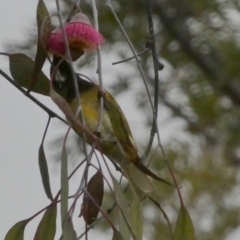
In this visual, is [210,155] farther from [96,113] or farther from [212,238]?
[96,113]

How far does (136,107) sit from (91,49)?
47.5 inches

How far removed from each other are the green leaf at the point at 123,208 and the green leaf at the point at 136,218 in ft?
0.12

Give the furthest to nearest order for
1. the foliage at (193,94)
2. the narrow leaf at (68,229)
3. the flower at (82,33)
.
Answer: the foliage at (193,94) < the flower at (82,33) < the narrow leaf at (68,229)

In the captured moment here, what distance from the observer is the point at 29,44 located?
181 cm

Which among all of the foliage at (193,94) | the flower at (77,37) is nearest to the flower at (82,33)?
the flower at (77,37)

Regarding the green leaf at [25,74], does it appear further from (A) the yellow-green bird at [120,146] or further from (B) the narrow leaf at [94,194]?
(B) the narrow leaf at [94,194]

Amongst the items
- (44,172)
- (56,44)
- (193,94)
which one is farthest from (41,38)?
(193,94)

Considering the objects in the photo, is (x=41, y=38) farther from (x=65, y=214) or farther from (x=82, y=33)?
(x=65, y=214)

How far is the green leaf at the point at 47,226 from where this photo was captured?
75cm

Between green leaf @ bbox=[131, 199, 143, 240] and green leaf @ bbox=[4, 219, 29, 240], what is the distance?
0.33 feet

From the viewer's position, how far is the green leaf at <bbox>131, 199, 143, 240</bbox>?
2.63ft

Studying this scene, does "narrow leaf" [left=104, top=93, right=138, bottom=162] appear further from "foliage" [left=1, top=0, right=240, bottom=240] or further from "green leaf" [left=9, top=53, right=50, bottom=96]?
"foliage" [left=1, top=0, right=240, bottom=240]

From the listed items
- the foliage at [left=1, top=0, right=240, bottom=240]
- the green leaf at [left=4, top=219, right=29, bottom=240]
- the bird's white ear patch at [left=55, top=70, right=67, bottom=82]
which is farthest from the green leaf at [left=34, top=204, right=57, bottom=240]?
the foliage at [left=1, top=0, right=240, bottom=240]

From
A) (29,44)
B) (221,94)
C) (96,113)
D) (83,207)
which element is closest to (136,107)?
(221,94)
